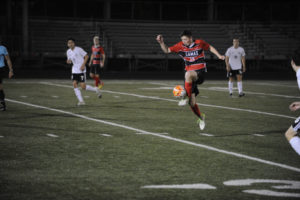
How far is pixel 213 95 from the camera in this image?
66.1 feet

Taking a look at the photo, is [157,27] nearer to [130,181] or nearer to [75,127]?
[75,127]

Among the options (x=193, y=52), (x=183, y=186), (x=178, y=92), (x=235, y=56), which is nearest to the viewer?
(x=183, y=186)

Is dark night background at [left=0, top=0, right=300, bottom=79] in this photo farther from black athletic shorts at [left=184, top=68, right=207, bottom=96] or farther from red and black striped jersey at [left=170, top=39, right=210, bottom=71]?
black athletic shorts at [left=184, top=68, right=207, bottom=96]

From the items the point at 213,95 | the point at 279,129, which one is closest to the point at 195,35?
the point at 213,95

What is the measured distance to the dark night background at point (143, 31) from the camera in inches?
1558

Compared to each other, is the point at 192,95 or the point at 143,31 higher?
the point at 143,31

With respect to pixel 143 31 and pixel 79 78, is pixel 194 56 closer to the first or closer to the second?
pixel 79 78

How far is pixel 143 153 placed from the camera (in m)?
8.20

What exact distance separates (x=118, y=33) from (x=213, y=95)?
26323mm

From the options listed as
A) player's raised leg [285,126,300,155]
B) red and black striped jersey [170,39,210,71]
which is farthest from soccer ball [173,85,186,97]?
player's raised leg [285,126,300,155]

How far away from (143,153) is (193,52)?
411 centimetres

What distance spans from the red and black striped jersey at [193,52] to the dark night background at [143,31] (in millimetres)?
24527

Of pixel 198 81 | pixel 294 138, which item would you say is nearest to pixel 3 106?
pixel 198 81

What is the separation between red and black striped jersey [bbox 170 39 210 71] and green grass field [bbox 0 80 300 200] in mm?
1416
